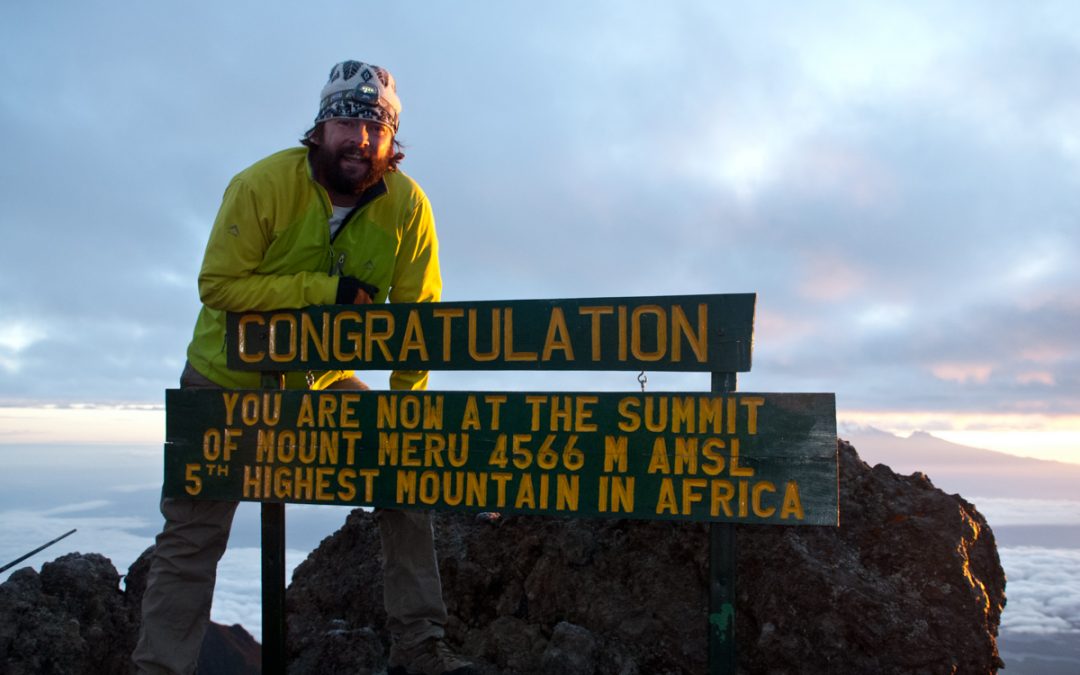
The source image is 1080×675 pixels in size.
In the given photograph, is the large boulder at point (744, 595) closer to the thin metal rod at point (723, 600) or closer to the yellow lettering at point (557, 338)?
the thin metal rod at point (723, 600)

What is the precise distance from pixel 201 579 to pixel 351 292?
166 cm

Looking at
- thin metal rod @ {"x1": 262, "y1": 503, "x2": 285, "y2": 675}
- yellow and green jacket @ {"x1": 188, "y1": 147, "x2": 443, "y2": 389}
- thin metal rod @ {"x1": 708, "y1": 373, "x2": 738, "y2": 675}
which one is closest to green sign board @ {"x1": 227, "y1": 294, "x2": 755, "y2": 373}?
yellow and green jacket @ {"x1": 188, "y1": 147, "x2": 443, "y2": 389}

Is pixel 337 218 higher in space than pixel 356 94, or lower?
lower

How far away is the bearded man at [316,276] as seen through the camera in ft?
15.6

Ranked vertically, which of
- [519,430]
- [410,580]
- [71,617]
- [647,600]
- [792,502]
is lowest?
[71,617]

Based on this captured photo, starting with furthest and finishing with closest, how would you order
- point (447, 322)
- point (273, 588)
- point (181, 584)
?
point (273, 588), point (181, 584), point (447, 322)

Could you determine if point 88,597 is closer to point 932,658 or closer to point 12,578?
point 12,578

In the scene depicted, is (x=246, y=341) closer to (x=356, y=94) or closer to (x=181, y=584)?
(x=181, y=584)

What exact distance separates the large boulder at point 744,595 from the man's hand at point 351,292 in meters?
1.70

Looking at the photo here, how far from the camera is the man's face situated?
15.8 feet

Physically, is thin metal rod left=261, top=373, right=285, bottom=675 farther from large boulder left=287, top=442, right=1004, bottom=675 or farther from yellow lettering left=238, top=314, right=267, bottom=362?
large boulder left=287, top=442, right=1004, bottom=675

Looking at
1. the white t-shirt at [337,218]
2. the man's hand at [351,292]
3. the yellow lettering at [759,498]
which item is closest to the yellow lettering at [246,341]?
the man's hand at [351,292]

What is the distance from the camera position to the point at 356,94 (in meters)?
4.80

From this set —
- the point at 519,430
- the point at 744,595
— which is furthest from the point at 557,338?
the point at 744,595
